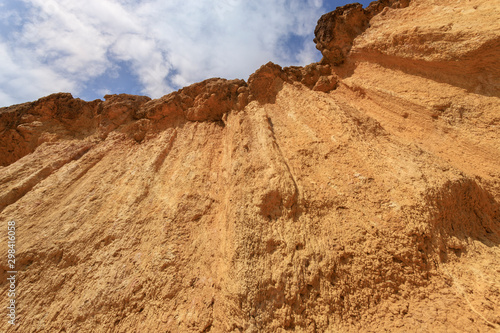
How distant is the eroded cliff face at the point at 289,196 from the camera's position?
393cm

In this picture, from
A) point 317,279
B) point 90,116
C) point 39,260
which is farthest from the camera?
point 90,116

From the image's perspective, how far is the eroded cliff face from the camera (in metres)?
3.93

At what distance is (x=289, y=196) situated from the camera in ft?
16.6

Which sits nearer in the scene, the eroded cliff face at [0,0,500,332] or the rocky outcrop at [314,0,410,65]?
the eroded cliff face at [0,0,500,332]

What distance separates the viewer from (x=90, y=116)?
9688mm

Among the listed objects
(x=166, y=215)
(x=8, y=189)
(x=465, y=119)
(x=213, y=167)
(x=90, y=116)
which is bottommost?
(x=465, y=119)

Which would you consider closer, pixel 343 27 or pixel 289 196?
pixel 289 196

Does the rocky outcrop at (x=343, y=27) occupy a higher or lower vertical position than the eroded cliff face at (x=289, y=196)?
higher

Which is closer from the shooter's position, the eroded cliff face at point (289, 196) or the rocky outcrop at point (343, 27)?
→ the eroded cliff face at point (289, 196)

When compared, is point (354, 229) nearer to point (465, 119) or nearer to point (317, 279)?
point (317, 279)

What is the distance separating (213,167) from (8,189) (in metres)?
5.93

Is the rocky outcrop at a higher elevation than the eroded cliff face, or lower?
higher

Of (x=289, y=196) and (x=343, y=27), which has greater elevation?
(x=343, y=27)

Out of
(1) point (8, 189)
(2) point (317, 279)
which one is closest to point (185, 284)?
(2) point (317, 279)
